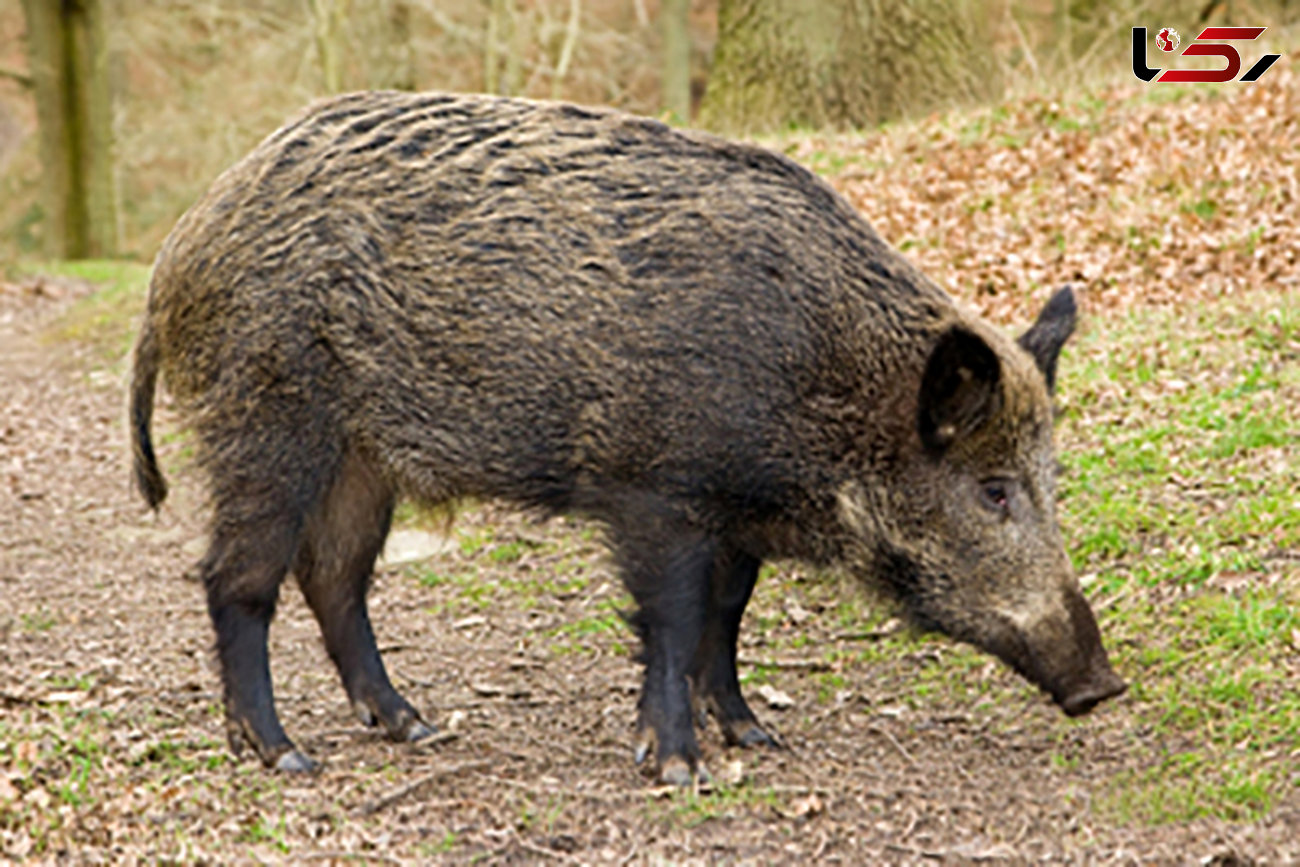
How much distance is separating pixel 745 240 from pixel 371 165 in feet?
3.95

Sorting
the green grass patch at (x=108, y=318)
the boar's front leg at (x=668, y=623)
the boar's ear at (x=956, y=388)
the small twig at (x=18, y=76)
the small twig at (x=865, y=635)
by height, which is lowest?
the green grass patch at (x=108, y=318)

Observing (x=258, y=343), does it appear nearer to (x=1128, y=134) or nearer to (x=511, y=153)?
(x=511, y=153)

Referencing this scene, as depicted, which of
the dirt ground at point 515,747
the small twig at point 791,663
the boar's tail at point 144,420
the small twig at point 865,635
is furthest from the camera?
the small twig at point 865,635

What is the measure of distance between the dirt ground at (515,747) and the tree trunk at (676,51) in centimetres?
1567

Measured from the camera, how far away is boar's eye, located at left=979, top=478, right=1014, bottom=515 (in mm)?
4660

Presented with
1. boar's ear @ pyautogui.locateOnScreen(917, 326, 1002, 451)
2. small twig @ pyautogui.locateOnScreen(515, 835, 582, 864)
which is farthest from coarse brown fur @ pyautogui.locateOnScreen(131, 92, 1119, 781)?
small twig @ pyautogui.locateOnScreen(515, 835, 582, 864)

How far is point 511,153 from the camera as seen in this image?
4.87 meters

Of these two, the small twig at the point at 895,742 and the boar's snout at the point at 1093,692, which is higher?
the boar's snout at the point at 1093,692

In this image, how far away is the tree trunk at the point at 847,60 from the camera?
42.7 feet

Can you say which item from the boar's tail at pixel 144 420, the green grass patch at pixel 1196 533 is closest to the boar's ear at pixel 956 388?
the green grass patch at pixel 1196 533

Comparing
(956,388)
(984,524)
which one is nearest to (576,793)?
(984,524)

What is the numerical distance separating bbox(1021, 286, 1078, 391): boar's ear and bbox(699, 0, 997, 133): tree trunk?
28.1 feet

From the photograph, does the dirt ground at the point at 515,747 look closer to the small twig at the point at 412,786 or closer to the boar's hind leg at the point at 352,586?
the small twig at the point at 412,786

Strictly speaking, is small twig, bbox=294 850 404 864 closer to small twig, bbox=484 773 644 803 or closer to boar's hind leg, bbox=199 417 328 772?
small twig, bbox=484 773 644 803
